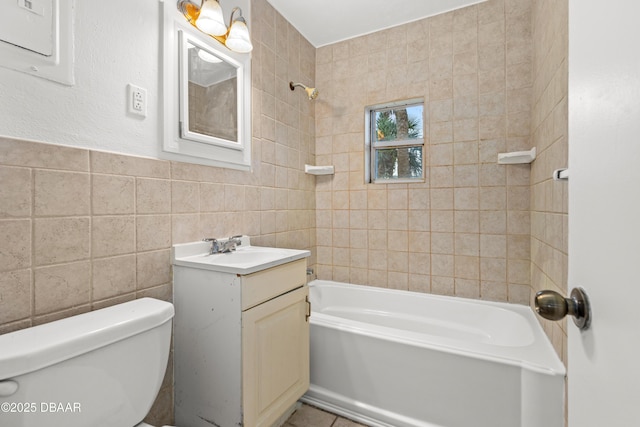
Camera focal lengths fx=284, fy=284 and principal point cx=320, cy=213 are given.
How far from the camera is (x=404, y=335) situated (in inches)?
58.7

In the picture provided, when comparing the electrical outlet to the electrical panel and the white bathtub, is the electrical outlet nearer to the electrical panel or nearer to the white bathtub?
the electrical panel

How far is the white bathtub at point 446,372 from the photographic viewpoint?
1237 millimetres

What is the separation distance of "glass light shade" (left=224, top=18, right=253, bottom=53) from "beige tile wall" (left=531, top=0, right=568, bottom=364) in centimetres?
150

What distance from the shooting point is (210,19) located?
141 cm

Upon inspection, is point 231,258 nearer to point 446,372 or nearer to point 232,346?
point 232,346

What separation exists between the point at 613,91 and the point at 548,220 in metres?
1.34

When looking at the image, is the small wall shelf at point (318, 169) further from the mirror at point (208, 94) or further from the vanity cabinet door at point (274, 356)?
the vanity cabinet door at point (274, 356)

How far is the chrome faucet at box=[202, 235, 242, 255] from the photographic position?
1469mm

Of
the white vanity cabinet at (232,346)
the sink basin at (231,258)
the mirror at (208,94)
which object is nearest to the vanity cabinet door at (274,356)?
the white vanity cabinet at (232,346)

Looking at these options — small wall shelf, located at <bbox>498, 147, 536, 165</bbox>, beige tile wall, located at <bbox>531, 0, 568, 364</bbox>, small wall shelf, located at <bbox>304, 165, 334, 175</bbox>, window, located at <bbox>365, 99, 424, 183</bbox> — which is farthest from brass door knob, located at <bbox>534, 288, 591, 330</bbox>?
small wall shelf, located at <bbox>304, 165, 334, 175</bbox>

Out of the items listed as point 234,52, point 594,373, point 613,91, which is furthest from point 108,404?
point 234,52

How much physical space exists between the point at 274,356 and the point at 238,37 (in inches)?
65.2

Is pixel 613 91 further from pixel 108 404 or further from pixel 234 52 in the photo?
pixel 234 52

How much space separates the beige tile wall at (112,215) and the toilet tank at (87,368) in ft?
0.38
